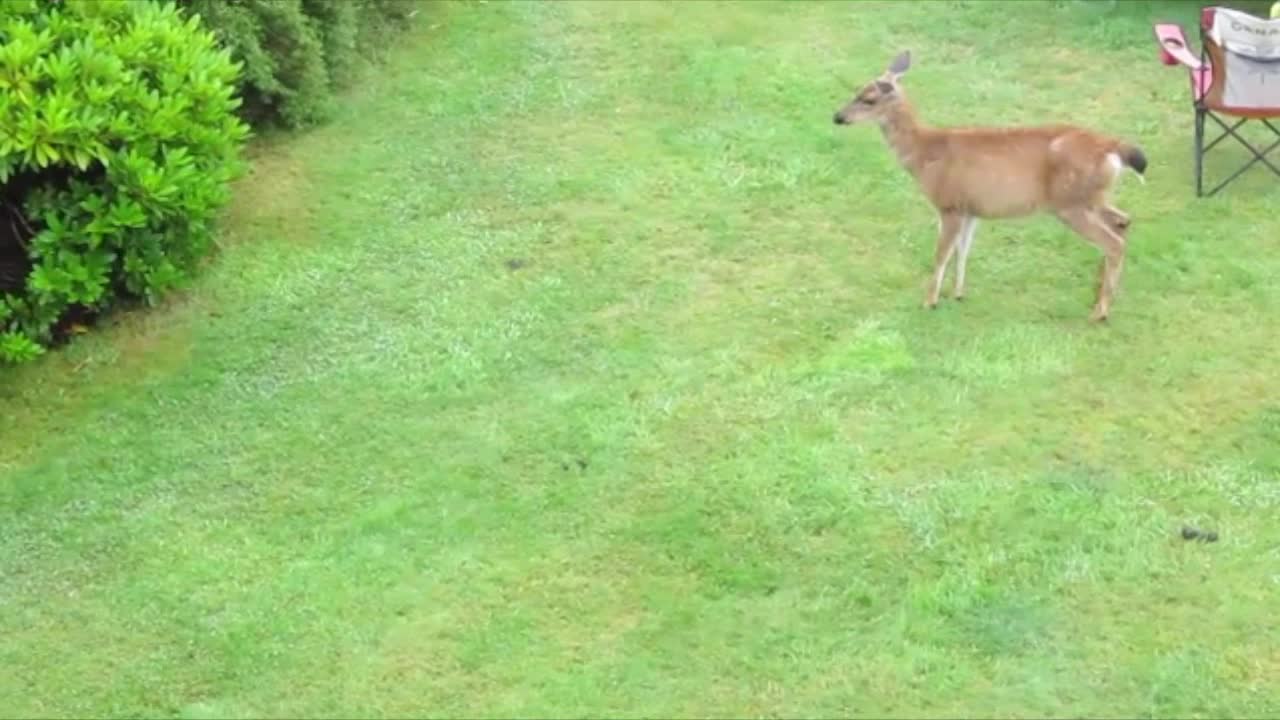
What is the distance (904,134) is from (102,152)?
3.05 metres

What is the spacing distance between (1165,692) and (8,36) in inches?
185

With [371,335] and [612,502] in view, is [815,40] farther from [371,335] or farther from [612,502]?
[612,502]

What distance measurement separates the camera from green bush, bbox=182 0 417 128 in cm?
841

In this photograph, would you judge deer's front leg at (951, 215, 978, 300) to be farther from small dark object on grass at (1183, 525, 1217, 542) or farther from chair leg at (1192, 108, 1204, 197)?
small dark object on grass at (1183, 525, 1217, 542)

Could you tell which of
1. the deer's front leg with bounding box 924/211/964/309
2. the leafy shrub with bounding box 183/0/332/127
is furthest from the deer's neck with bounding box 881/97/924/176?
the leafy shrub with bounding box 183/0/332/127

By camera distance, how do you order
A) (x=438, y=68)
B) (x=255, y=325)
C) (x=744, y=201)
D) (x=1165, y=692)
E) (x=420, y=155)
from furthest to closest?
(x=438, y=68)
(x=420, y=155)
(x=744, y=201)
(x=255, y=325)
(x=1165, y=692)

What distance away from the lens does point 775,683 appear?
5.09 meters

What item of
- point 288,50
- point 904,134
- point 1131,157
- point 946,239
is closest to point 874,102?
point 904,134

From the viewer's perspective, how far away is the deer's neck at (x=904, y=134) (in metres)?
7.10

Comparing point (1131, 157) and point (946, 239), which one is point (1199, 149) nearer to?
Answer: point (1131, 157)

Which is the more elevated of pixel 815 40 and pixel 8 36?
pixel 8 36

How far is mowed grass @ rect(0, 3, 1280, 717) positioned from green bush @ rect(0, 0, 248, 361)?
280mm

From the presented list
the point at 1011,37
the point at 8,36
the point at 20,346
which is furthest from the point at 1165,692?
the point at 1011,37

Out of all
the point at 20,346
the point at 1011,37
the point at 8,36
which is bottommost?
the point at 1011,37
